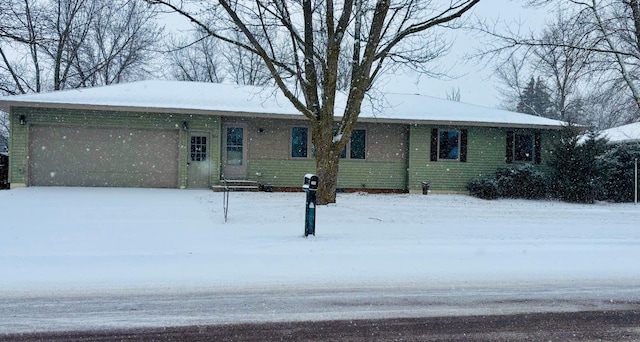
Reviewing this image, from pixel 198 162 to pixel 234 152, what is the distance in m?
1.38

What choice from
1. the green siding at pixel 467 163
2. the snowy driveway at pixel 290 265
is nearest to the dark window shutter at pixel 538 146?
the green siding at pixel 467 163

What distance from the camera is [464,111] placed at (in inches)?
784

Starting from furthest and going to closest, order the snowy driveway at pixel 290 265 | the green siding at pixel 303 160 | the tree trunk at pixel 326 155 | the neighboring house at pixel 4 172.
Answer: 1. the neighboring house at pixel 4 172
2. the green siding at pixel 303 160
3. the tree trunk at pixel 326 155
4. the snowy driveway at pixel 290 265

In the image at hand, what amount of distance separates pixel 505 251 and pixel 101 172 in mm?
14390

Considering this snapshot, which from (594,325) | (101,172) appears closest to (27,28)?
(101,172)

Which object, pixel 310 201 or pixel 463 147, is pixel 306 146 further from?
pixel 310 201

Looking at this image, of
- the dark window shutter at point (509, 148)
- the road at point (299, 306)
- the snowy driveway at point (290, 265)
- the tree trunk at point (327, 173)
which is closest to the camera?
the road at point (299, 306)

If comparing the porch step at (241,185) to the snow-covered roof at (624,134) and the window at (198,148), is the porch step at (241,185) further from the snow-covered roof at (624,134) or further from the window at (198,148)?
the snow-covered roof at (624,134)

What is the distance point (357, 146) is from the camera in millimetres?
18891

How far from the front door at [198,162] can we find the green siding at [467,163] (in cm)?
782

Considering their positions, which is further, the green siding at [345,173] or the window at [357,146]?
the window at [357,146]

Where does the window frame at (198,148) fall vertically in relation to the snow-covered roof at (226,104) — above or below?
below

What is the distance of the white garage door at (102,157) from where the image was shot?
55.1ft

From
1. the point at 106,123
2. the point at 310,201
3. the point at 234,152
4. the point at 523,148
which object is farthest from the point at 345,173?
the point at 310,201
